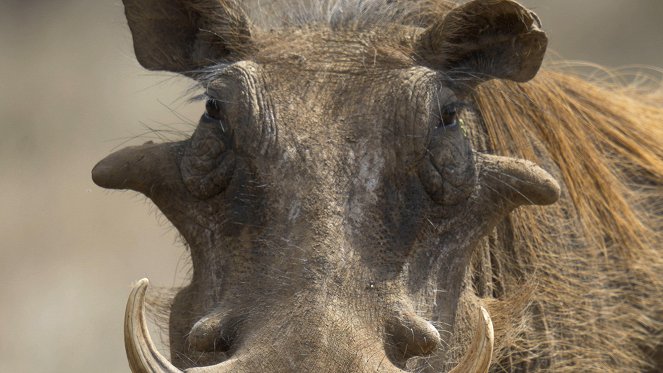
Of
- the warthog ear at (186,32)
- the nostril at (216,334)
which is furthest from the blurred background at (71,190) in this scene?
the nostril at (216,334)

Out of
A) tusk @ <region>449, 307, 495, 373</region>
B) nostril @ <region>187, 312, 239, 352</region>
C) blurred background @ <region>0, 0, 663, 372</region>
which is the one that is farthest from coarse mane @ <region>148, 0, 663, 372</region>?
blurred background @ <region>0, 0, 663, 372</region>

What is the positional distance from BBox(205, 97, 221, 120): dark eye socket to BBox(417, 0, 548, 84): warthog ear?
2.11ft

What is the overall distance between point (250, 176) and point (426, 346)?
0.72 meters

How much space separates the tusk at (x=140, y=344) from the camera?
276 cm

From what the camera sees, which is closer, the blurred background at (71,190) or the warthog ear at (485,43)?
the warthog ear at (485,43)

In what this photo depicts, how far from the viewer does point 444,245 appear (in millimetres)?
3320

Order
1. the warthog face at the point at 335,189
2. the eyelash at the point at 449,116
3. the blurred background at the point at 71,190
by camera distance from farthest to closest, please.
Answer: the blurred background at the point at 71,190 < the eyelash at the point at 449,116 < the warthog face at the point at 335,189

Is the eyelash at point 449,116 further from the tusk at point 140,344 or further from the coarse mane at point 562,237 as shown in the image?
the tusk at point 140,344

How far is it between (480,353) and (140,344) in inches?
32.4

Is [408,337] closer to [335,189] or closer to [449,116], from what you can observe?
[335,189]

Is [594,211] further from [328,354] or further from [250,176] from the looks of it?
[328,354]

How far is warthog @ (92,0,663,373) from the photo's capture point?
2.94 metres

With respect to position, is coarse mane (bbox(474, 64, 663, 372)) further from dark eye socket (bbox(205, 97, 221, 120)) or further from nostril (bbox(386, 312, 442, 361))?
dark eye socket (bbox(205, 97, 221, 120))

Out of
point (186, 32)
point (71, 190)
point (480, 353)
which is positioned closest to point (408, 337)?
point (480, 353)
